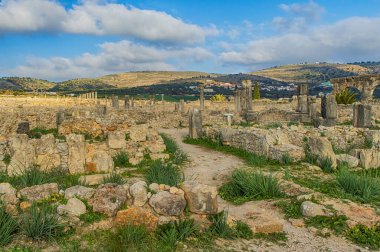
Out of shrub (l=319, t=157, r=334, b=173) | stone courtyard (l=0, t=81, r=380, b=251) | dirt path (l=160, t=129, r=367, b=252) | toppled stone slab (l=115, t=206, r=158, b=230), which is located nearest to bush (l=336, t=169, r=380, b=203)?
stone courtyard (l=0, t=81, r=380, b=251)

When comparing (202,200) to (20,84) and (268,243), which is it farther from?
(20,84)

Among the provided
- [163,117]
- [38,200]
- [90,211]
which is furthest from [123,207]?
[163,117]

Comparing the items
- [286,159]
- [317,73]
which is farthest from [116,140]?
[317,73]

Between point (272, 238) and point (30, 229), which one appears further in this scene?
point (272, 238)

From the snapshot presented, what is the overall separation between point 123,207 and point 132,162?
251 inches

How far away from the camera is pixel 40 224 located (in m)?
5.81

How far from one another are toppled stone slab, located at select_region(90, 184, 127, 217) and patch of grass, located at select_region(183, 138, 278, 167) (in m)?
6.80

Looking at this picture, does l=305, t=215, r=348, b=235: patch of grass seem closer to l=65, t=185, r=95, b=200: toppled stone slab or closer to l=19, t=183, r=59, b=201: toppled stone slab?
l=65, t=185, r=95, b=200: toppled stone slab

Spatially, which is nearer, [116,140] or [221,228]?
[221,228]

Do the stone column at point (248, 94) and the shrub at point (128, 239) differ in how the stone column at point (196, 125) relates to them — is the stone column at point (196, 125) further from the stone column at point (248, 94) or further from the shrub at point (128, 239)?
the shrub at point (128, 239)

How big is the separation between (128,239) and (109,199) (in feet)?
3.70

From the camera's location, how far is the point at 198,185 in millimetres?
6984

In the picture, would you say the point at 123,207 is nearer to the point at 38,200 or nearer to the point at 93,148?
the point at 38,200

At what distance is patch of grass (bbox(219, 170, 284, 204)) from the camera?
8812mm
